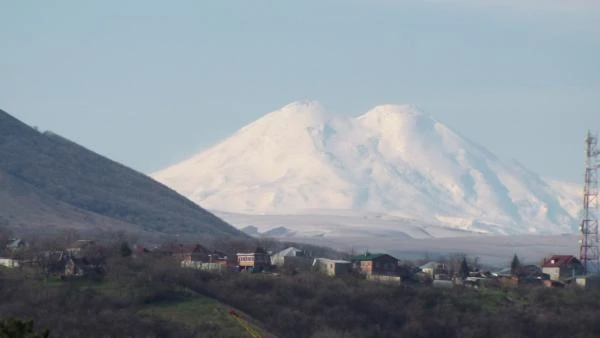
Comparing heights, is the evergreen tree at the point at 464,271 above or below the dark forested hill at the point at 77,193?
below

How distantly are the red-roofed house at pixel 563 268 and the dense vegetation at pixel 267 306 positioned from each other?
11909 mm

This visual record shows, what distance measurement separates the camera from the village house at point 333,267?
Answer: 250 ft

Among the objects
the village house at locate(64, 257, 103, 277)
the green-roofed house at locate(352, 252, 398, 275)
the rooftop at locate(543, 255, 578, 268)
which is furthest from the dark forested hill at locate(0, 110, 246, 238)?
the village house at locate(64, 257, 103, 277)

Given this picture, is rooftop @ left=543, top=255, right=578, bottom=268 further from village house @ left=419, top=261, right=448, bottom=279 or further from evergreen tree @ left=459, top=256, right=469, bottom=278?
village house @ left=419, top=261, right=448, bottom=279

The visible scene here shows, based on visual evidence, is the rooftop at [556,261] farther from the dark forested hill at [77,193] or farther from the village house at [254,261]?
the dark forested hill at [77,193]

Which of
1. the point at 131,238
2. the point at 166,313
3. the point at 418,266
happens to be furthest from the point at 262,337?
the point at 131,238

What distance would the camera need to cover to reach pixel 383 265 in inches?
3179

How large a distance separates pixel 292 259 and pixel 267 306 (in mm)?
16541

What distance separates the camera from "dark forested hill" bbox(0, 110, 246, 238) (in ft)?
411

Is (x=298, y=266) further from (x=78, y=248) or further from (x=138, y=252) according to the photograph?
(x=78, y=248)

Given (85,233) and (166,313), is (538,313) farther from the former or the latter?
(85,233)

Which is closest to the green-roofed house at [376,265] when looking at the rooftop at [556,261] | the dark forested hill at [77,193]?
the rooftop at [556,261]

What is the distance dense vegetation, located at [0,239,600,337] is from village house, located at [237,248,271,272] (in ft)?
13.1

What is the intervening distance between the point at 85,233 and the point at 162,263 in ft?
117
